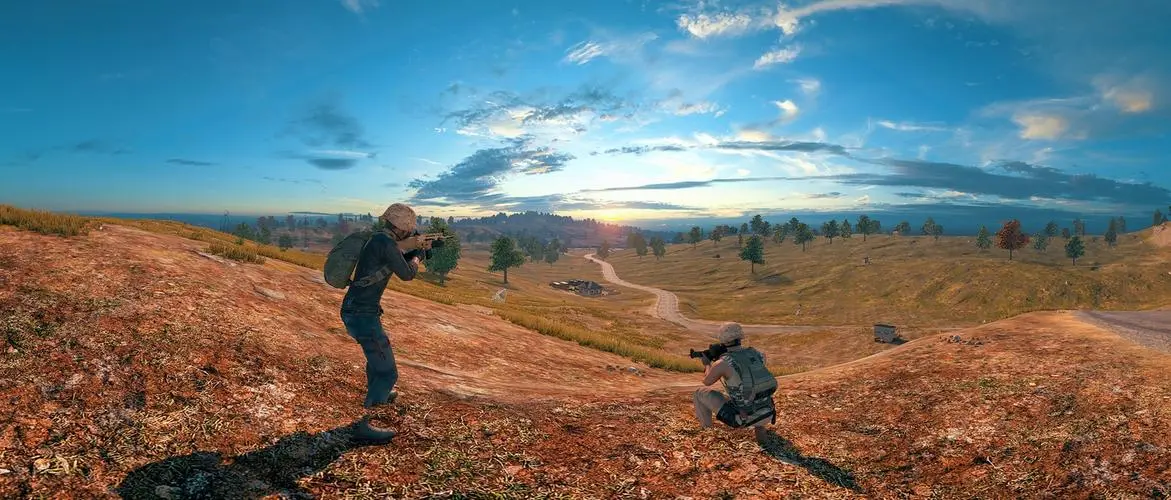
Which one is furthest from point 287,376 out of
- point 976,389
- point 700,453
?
point 976,389

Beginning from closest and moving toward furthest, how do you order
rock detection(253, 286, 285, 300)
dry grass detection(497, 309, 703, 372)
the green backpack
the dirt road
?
the green backpack
rock detection(253, 286, 285, 300)
dry grass detection(497, 309, 703, 372)
the dirt road

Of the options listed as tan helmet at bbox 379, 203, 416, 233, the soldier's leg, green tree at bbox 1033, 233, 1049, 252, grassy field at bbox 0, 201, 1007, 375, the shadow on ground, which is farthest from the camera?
green tree at bbox 1033, 233, 1049, 252

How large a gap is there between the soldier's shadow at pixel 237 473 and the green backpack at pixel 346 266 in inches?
84.0

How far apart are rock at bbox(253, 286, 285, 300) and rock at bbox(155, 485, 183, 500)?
8701 millimetres

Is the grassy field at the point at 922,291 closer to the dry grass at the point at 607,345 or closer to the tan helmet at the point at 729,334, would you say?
the dry grass at the point at 607,345

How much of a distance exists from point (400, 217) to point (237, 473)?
3693 mm

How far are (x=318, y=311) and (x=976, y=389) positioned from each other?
1520cm

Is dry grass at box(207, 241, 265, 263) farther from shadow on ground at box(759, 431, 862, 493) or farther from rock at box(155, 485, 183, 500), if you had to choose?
shadow on ground at box(759, 431, 862, 493)

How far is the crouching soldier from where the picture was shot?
7199 mm

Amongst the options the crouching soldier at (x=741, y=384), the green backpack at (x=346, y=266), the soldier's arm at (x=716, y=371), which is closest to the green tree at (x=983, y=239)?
the crouching soldier at (x=741, y=384)

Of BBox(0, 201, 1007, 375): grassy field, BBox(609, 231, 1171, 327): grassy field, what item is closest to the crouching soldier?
BBox(0, 201, 1007, 375): grassy field

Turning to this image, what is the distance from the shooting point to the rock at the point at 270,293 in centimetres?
1276

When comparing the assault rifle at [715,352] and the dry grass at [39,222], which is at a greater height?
the dry grass at [39,222]

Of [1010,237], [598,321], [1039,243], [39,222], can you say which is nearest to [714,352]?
[39,222]
